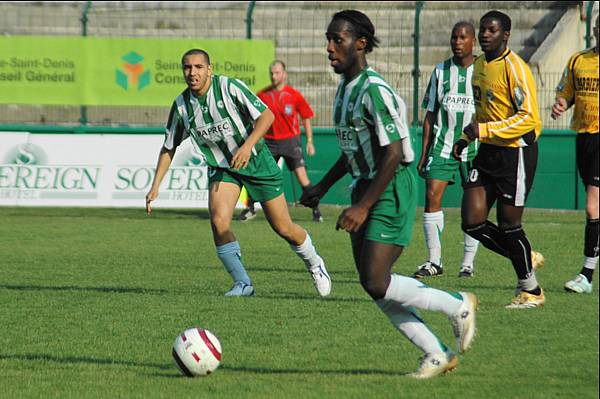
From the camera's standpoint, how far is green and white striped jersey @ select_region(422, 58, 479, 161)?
37.6 feet

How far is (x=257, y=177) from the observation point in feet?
32.2

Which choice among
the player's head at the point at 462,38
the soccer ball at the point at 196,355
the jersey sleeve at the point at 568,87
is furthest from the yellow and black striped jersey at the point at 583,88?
the soccer ball at the point at 196,355

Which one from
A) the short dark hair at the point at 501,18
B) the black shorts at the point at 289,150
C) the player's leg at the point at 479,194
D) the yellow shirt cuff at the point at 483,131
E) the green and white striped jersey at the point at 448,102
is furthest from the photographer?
the black shorts at the point at 289,150

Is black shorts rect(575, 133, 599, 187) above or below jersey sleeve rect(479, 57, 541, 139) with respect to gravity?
below

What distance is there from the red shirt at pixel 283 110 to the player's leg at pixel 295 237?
674 cm

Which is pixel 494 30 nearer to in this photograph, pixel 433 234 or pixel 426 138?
pixel 426 138

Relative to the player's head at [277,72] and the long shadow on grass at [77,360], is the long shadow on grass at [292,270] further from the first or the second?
the player's head at [277,72]

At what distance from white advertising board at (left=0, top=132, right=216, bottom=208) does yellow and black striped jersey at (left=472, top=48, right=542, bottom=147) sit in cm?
887

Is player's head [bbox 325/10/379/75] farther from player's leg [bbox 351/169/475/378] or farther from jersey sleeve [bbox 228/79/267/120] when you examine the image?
jersey sleeve [bbox 228/79/267/120]

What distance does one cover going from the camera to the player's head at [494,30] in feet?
29.9

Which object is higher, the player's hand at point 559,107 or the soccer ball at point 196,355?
the player's hand at point 559,107

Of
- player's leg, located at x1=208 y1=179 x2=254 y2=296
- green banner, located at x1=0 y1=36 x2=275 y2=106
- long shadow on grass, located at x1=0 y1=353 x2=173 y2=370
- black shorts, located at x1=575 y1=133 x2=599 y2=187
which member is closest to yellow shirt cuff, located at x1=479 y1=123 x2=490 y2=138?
black shorts, located at x1=575 y1=133 x2=599 y2=187

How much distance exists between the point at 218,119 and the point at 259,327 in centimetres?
207

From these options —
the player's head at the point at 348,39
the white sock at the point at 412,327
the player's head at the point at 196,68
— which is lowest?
the white sock at the point at 412,327
